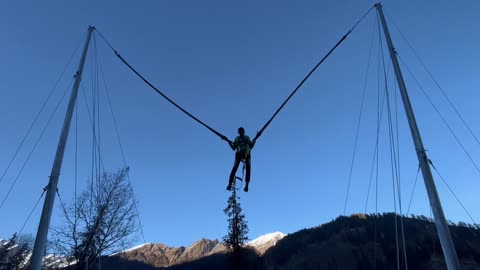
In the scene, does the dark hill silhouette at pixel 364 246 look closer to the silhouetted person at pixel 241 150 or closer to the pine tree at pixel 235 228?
the pine tree at pixel 235 228

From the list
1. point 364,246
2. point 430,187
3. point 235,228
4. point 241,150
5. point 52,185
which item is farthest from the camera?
point 364,246

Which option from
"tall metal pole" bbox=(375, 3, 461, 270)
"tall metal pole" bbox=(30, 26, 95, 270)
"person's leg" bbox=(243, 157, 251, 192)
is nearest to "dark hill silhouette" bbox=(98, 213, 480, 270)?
"person's leg" bbox=(243, 157, 251, 192)

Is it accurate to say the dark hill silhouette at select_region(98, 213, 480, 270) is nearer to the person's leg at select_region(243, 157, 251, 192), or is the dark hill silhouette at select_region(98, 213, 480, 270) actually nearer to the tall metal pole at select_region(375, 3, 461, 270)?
the person's leg at select_region(243, 157, 251, 192)

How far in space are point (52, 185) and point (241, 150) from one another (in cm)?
487

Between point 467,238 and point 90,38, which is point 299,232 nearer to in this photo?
point 467,238

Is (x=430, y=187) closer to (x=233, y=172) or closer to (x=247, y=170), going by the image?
(x=247, y=170)

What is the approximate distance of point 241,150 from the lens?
11.1 m

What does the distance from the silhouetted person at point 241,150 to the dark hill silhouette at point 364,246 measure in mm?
64535

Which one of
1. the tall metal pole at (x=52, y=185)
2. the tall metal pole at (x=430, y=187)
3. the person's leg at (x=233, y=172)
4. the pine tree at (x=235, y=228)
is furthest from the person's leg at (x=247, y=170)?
the pine tree at (x=235, y=228)

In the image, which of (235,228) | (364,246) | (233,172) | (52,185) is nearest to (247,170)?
(233,172)

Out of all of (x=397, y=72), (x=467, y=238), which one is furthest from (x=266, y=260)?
(x=397, y=72)

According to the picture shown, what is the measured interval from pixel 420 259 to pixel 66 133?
84818 millimetres

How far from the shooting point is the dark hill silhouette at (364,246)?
79.8m

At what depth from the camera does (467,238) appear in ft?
293
